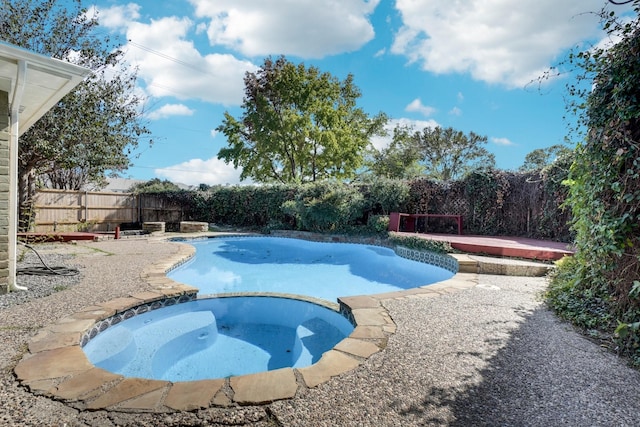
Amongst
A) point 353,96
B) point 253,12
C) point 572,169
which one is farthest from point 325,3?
point 353,96

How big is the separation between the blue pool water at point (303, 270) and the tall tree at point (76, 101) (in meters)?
4.19

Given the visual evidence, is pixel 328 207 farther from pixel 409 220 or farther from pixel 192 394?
pixel 192 394

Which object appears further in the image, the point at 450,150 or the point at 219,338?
the point at 450,150

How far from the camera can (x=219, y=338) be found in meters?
3.67

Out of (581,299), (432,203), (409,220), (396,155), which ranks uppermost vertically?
(396,155)

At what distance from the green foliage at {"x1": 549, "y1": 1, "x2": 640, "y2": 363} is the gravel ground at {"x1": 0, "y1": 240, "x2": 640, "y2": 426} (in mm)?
344

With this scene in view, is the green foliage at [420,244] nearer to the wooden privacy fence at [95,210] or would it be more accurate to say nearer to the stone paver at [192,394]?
the stone paver at [192,394]

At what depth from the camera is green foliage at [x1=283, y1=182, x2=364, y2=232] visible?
430 inches

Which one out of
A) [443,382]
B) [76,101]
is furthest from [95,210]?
[443,382]

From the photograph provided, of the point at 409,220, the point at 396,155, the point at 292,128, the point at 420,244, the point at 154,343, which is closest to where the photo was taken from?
the point at 154,343

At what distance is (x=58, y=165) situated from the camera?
33.9 feet

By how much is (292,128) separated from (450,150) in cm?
1270

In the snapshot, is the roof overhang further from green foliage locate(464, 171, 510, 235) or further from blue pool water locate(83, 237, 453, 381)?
green foliage locate(464, 171, 510, 235)

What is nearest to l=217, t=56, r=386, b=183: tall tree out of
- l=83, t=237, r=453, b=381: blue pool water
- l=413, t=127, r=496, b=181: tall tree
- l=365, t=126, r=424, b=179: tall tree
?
l=365, t=126, r=424, b=179: tall tree
